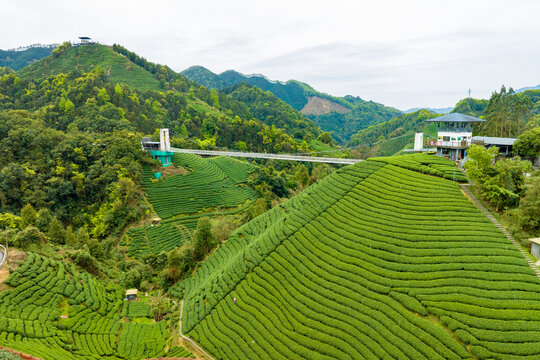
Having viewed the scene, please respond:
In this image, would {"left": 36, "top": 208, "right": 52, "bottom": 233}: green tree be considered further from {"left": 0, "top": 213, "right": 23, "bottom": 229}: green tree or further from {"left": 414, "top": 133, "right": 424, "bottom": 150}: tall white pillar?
{"left": 414, "top": 133, "right": 424, "bottom": 150}: tall white pillar

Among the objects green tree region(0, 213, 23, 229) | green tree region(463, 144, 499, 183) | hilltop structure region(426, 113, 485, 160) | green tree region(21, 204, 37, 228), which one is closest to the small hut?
green tree region(0, 213, 23, 229)

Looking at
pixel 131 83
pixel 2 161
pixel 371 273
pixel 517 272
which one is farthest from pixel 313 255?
pixel 131 83

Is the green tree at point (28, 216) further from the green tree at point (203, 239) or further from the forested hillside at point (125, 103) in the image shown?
the forested hillside at point (125, 103)

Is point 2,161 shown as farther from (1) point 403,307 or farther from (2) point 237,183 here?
(1) point 403,307

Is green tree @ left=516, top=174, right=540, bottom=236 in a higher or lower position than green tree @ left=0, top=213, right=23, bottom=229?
higher

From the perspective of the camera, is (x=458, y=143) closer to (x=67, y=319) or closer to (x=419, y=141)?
(x=419, y=141)

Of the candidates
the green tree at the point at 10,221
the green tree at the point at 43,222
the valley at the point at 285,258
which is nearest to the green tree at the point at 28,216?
the valley at the point at 285,258
